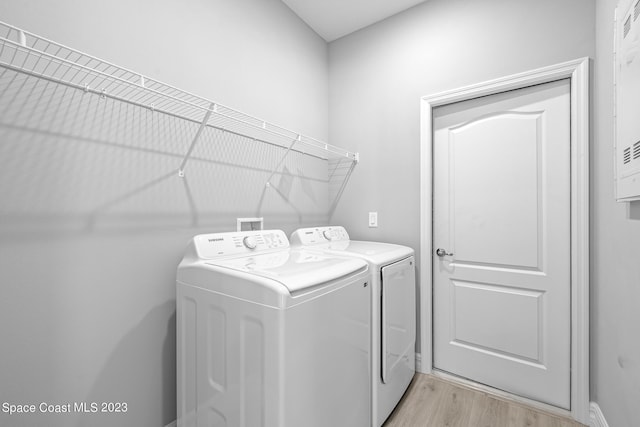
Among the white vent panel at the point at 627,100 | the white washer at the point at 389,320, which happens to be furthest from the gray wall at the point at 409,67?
the white vent panel at the point at 627,100

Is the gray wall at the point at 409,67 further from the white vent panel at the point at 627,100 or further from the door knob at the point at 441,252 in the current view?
the white vent panel at the point at 627,100

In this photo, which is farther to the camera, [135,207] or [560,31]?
[560,31]

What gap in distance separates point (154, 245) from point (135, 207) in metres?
0.21

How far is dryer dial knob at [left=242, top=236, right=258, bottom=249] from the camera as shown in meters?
1.51

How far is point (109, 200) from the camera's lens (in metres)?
1.19

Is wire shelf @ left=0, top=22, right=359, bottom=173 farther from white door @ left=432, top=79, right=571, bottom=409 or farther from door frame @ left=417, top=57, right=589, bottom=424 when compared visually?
door frame @ left=417, top=57, right=589, bottom=424

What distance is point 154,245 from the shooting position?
4.39 ft

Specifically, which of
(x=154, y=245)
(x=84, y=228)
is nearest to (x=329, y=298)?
(x=154, y=245)

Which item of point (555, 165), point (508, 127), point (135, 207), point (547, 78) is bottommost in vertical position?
point (135, 207)

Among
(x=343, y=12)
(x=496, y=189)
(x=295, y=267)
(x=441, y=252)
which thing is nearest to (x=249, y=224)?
(x=295, y=267)

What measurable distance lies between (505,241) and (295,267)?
1510 mm

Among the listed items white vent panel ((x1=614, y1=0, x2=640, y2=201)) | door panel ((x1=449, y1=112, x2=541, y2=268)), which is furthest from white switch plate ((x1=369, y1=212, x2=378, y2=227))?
white vent panel ((x1=614, y1=0, x2=640, y2=201))

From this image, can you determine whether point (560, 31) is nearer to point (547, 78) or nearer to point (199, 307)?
point (547, 78)

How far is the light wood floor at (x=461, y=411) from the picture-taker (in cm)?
156
